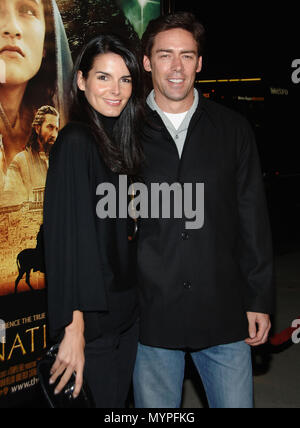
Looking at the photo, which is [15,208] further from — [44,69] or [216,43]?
[216,43]

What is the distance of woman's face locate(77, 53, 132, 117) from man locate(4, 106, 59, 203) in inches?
36.6

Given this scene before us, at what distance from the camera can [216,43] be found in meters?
14.0

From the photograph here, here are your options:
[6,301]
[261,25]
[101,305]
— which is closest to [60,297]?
[101,305]

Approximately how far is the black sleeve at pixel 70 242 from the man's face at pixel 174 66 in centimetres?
61

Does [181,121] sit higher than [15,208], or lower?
higher

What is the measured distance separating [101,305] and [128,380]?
0.41 meters

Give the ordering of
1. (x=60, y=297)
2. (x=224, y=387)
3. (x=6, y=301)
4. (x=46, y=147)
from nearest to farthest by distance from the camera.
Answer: (x=60, y=297) < (x=224, y=387) < (x=6, y=301) < (x=46, y=147)

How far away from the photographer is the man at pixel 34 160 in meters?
2.75

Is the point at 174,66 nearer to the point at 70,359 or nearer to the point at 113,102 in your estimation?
the point at 113,102

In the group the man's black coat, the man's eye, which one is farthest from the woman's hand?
the man's eye

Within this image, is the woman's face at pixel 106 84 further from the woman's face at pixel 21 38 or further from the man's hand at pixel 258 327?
the man's hand at pixel 258 327

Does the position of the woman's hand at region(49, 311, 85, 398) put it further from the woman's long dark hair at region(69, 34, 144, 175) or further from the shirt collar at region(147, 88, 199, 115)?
the shirt collar at region(147, 88, 199, 115)

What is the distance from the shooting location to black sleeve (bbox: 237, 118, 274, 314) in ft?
7.16

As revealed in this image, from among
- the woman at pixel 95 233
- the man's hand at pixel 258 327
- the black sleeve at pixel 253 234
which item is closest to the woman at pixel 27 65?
the woman at pixel 95 233
